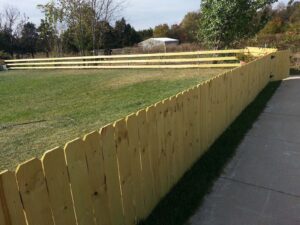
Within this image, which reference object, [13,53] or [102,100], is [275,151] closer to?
[102,100]

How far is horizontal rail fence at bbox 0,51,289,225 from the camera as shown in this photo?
1.73 meters

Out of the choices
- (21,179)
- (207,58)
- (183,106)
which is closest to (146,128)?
(183,106)

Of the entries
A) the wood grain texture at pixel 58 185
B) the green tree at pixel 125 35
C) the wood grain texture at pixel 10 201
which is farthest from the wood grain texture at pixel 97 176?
the green tree at pixel 125 35

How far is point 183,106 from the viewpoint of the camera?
11.8 feet

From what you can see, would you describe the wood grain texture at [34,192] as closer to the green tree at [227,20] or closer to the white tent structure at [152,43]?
the green tree at [227,20]

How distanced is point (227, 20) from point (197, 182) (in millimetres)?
12502

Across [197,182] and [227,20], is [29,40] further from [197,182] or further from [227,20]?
[197,182]

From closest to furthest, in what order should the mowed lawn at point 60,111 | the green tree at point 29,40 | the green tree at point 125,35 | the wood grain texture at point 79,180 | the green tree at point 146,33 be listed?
the wood grain texture at point 79,180 < the mowed lawn at point 60,111 < the green tree at point 125,35 < the green tree at point 29,40 < the green tree at point 146,33

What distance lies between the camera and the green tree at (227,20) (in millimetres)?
14414

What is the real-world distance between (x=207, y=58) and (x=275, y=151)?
10.1 metres

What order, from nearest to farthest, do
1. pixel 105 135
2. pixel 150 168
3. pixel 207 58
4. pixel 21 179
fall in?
1. pixel 21 179
2. pixel 105 135
3. pixel 150 168
4. pixel 207 58

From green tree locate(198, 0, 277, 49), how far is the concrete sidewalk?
399 inches

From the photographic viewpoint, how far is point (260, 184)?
348 cm

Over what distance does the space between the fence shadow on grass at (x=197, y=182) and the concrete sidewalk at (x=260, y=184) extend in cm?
8
